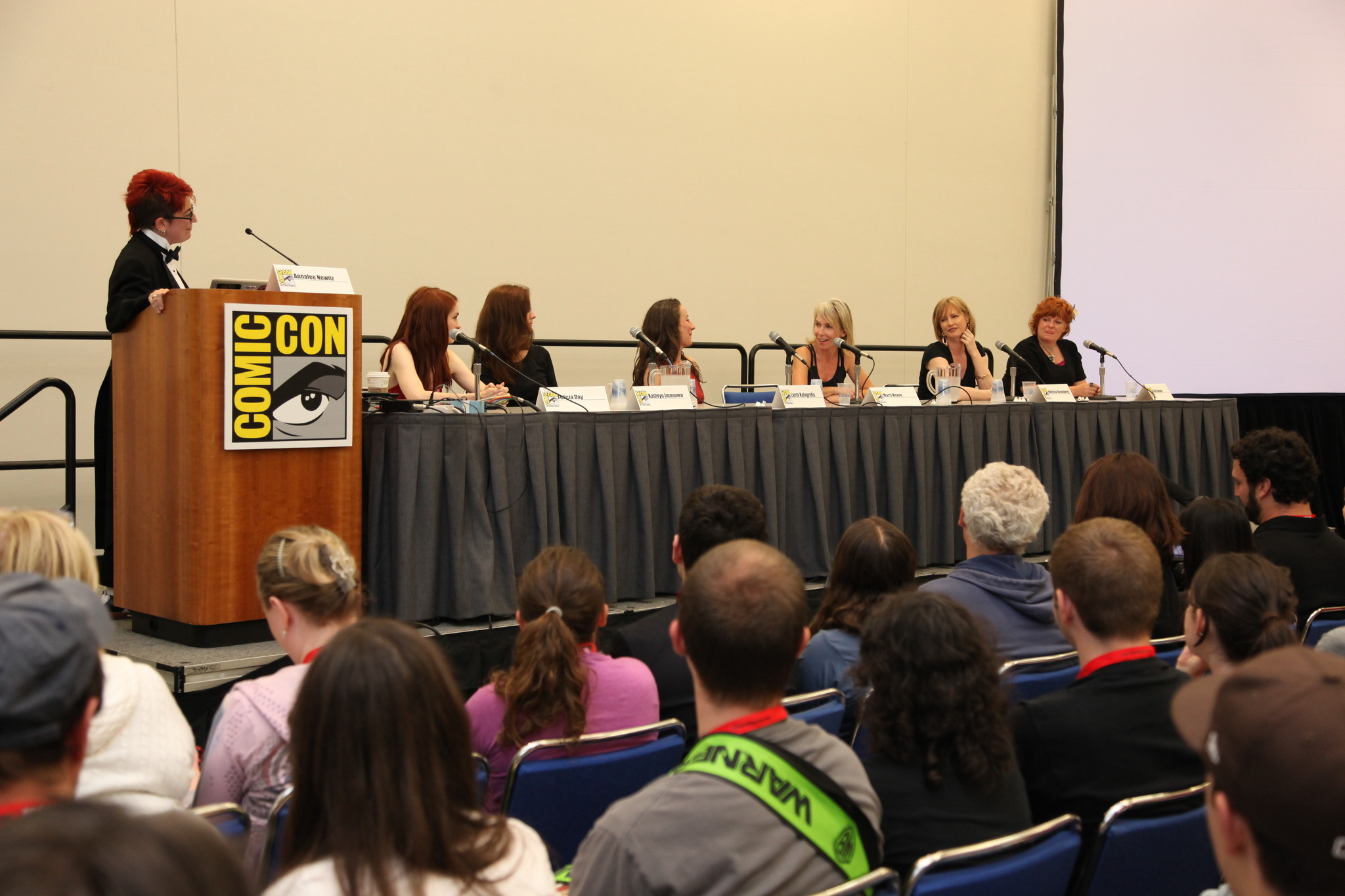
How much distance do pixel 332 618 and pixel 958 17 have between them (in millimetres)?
6875

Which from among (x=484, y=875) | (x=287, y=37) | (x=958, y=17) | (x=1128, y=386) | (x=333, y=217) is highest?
(x=958, y=17)

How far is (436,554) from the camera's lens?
330 centimetres

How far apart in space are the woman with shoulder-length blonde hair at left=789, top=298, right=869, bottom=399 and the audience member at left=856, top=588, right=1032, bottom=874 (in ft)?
10.4

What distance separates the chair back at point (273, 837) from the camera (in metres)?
1.45

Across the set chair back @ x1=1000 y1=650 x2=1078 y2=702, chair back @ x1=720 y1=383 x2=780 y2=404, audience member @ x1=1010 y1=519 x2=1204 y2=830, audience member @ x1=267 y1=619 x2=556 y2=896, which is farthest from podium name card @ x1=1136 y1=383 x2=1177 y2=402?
audience member @ x1=267 y1=619 x2=556 y2=896

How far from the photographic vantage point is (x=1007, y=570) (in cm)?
235

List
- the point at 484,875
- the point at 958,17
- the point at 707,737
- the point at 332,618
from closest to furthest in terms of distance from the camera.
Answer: the point at 484,875, the point at 707,737, the point at 332,618, the point at 958,17

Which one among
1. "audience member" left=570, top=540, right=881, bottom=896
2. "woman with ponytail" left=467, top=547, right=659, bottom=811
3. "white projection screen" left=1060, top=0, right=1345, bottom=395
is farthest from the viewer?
"white projection screen" left=1060, top=0, right=1345, bottom=395

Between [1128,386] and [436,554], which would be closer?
[436,554]

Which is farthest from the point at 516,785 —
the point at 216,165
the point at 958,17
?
the point at 958,17

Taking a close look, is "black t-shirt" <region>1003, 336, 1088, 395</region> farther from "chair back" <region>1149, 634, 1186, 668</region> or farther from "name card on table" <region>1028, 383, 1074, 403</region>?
"chair back" <region>1149, 634, 1186, 668</region>

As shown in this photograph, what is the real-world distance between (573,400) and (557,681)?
6.38ft

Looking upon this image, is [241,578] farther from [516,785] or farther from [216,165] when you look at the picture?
[216,165]

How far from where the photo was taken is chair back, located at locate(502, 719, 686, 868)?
1646 millimetres
